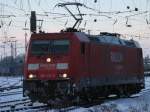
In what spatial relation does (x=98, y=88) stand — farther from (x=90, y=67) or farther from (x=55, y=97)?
(x=55, y=97)

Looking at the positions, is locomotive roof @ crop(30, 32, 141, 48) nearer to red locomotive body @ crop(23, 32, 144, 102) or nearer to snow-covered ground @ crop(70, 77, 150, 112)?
red locomotive body @ crop(23, 32, 144, 102)

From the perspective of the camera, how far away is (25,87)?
2462cm

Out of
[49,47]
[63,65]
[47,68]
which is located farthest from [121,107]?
[49,47]

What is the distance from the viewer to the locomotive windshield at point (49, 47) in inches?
981

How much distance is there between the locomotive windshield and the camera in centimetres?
2491

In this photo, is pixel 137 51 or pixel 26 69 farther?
pixel 137 51

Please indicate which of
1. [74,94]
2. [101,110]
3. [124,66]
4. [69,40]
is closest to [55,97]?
[74,94]

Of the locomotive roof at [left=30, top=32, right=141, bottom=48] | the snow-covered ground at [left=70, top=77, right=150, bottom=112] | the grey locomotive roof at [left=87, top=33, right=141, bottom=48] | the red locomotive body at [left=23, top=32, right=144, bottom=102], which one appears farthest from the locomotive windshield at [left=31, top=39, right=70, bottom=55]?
the snow-covered ground at [left=70, top=77, right=150, bottom=112]

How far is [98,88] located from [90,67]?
1929 millimetres

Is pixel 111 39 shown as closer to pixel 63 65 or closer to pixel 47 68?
pixel 63 65

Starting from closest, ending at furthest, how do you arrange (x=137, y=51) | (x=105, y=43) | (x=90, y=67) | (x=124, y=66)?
1. (x=90, y=67)
2. (x=105, y=43)
3. (x=124, y=66)
4. (x=137, y=51)

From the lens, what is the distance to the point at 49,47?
25.1m

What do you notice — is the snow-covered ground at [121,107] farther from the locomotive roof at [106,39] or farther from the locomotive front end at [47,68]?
the locomotive roof at [106,39]

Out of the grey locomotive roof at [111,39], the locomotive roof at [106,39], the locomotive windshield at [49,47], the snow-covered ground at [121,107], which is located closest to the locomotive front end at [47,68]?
the locomotive windshield at [49,47]
